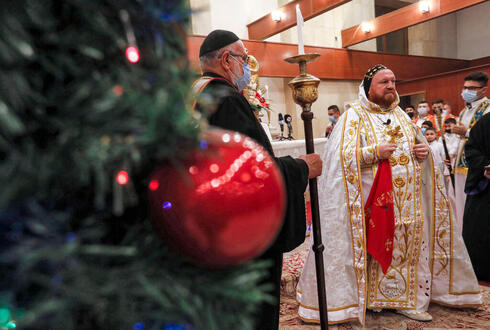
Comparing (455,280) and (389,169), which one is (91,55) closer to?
(389,169)

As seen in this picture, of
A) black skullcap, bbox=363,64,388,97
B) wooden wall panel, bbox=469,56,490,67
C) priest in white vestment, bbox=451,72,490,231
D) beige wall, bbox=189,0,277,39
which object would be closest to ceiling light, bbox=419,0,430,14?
beige wall, bbox=189,0,277,39

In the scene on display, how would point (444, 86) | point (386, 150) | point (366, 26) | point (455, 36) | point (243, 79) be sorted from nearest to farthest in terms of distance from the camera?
point (243, 79) < point (386, 150) < point (444, 86) < point (366, 26) < point (455, 36)

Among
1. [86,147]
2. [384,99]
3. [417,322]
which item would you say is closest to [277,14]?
[384,99]

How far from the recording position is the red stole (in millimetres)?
2662

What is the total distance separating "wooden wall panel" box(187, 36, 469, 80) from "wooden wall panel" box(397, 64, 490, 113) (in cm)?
130

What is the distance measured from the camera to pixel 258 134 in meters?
1.30

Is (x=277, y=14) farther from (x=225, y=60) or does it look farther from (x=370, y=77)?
(x=225, y=60)

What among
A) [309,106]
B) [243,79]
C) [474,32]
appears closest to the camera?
[309,106]

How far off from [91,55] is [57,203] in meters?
0.18

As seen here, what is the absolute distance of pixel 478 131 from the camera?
11.3 ft

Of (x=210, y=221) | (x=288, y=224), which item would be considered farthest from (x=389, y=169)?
(x=210, y=221)

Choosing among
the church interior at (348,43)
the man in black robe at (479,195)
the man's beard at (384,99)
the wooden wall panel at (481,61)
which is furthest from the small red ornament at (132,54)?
the wooden wall panel at (481,61)

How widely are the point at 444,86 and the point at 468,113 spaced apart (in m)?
7.40

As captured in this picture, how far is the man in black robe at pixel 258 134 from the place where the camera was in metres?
1.14
